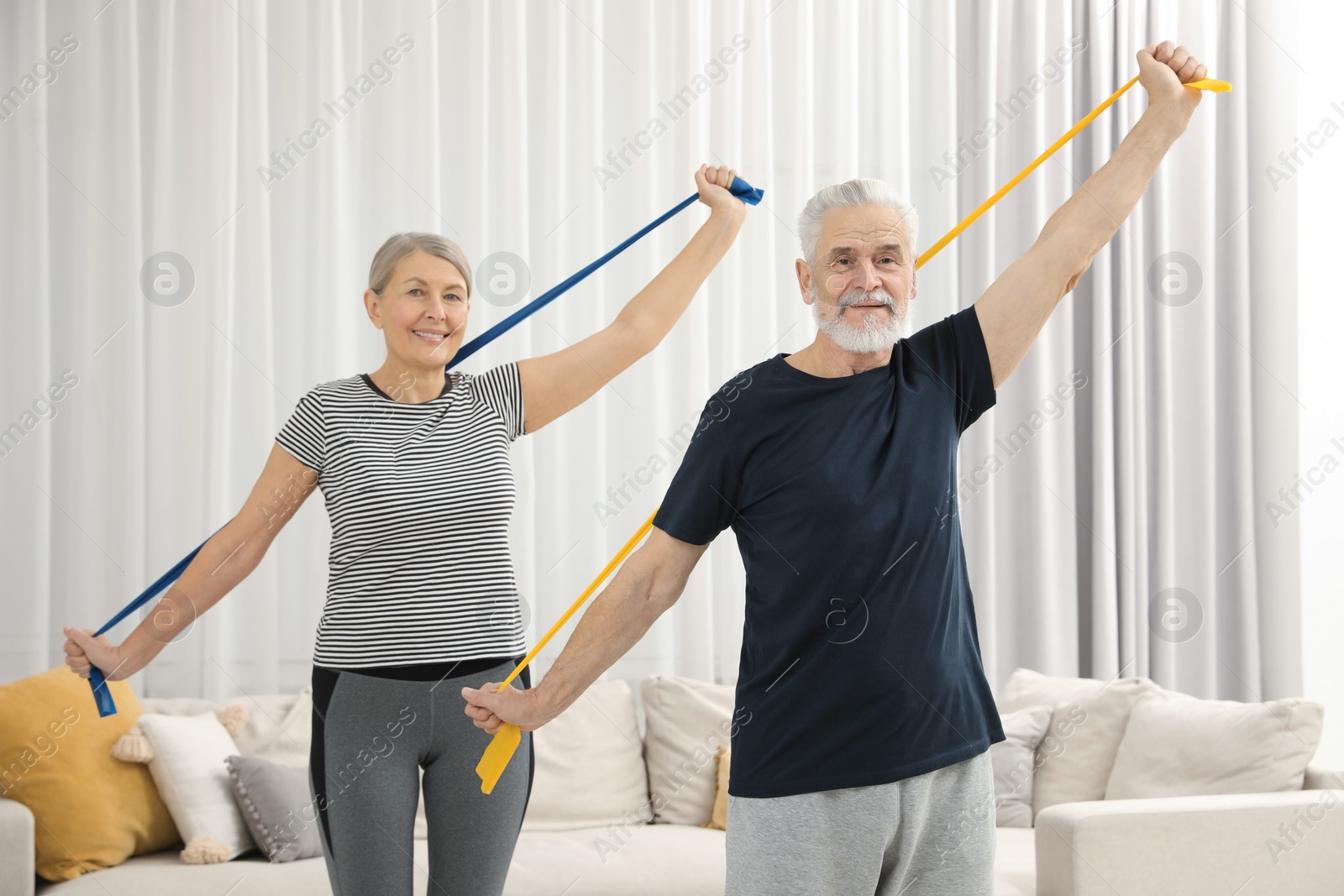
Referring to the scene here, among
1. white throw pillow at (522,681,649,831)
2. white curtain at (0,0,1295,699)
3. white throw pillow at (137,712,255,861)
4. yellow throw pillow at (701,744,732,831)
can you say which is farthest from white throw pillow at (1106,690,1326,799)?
white throw pillow at (137,712,255,861)

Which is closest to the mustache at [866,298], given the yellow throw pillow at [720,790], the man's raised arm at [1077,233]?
the man's raised arm at [1077,233]

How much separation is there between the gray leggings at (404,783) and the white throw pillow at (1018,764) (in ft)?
6.12

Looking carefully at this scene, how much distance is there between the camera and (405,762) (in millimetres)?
1604

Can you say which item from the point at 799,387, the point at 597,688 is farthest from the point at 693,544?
the point at 597,688

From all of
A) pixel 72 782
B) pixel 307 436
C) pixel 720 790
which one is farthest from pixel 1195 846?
pixel 72 782

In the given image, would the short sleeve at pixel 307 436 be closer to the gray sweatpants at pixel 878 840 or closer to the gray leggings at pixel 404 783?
the gray leggings at pixel 404 783

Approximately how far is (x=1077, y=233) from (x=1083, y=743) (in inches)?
82.1

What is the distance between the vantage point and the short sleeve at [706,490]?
136 centimetres

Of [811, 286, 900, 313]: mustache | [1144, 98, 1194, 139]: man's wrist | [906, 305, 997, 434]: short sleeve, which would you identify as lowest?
[906, 305, 997, 434]: short sleeve

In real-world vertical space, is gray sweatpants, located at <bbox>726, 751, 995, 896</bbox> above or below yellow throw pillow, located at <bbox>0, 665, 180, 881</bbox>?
above

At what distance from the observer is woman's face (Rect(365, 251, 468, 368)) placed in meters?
1.75

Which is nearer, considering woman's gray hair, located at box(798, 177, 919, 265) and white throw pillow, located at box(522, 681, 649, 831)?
woman's gray hair, located at box(798, 177, 919, 265)

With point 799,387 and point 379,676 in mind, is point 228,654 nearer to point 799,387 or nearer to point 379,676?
point 379,676

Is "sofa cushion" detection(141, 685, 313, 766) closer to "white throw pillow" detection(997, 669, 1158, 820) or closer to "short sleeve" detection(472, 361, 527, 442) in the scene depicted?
"short sleeve" detection(472, 361, 527, 442)
